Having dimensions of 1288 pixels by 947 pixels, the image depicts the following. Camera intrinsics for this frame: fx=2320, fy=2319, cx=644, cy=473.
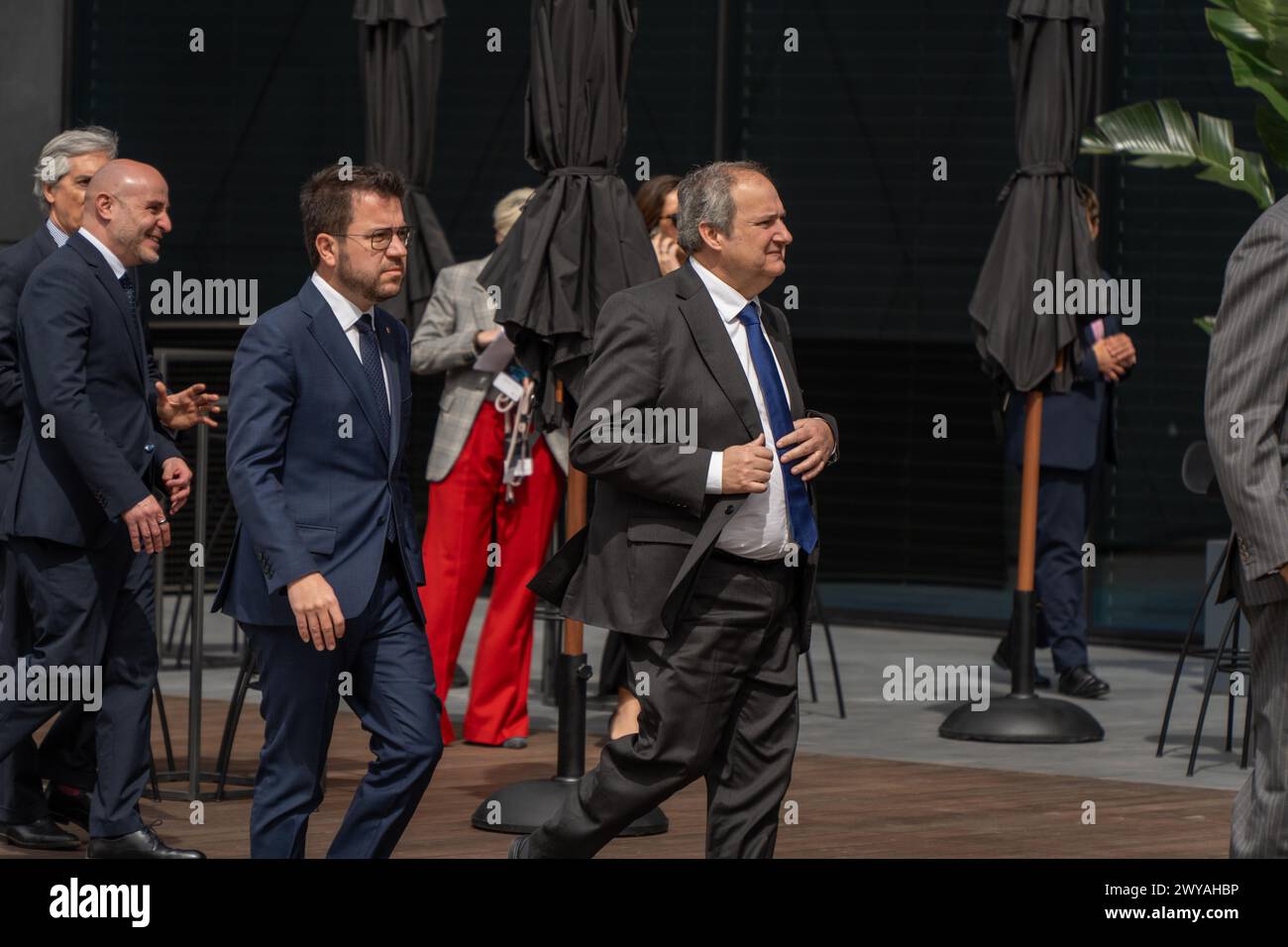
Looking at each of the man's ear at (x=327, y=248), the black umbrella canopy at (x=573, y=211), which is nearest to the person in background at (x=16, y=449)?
the black umbrella canopy at (x=573, y=211)

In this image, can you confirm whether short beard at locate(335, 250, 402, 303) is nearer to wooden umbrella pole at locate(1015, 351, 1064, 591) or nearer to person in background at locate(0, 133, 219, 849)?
person in background at locate(0, 133, 219, 849)

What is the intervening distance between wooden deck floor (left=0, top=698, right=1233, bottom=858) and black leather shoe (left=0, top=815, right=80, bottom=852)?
8 centimetres

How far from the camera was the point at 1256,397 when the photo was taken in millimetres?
5070

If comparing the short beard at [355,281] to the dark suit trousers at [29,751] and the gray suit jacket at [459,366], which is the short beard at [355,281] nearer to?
the dark suit trousers at [29,751]

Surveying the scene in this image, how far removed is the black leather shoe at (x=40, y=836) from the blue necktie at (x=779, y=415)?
2927 mm

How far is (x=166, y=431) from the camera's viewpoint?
300 inches

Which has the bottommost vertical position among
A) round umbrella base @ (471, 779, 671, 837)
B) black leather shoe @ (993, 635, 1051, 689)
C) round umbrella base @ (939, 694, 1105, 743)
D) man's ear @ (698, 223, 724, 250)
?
black leather shoe @ (993, 635, 1051, 689)

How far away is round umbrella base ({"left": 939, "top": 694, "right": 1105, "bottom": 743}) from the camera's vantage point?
10.0 metres

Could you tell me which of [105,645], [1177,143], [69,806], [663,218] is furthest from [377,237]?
[1177,143]

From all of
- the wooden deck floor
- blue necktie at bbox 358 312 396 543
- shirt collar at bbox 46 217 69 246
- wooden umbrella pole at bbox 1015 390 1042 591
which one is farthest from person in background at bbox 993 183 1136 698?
blue necktie at bbox 358 312 396 543

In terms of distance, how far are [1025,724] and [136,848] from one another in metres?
4.48

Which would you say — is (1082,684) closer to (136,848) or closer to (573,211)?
(573,211)
